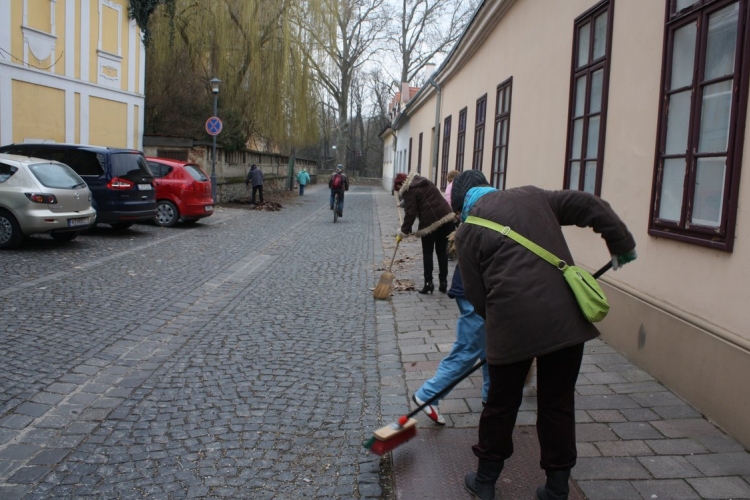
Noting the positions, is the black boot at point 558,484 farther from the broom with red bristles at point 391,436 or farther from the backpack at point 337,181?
the backpack at point 337,181

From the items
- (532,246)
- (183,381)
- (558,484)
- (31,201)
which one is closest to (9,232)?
(31,201)

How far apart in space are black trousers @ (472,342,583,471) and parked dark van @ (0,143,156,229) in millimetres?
11769

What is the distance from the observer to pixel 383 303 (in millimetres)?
8508

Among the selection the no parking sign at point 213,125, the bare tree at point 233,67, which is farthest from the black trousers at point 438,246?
the bare tree at point 233,67

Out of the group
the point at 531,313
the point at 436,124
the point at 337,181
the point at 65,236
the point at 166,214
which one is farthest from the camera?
the point at 436,124

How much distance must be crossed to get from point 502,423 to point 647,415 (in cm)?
166

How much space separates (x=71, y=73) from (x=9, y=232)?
9.41 metres

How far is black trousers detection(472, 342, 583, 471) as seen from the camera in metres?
3.14

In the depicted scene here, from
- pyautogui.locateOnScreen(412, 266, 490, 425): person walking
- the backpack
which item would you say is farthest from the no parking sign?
pyautogui.locateOnScreen(412, 266, 490, 425): person walking

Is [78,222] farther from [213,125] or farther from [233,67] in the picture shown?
[233,67]

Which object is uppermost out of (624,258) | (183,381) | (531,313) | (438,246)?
(624,258)

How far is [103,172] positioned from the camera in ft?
43.9

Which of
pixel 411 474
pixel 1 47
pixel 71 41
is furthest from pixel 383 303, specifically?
pixel 71 41

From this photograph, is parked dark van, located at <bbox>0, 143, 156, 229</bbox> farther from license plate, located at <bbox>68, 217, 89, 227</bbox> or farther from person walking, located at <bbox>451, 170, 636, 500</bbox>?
person walking, located at <bbox>451, 170, 636, 500</bbox>
